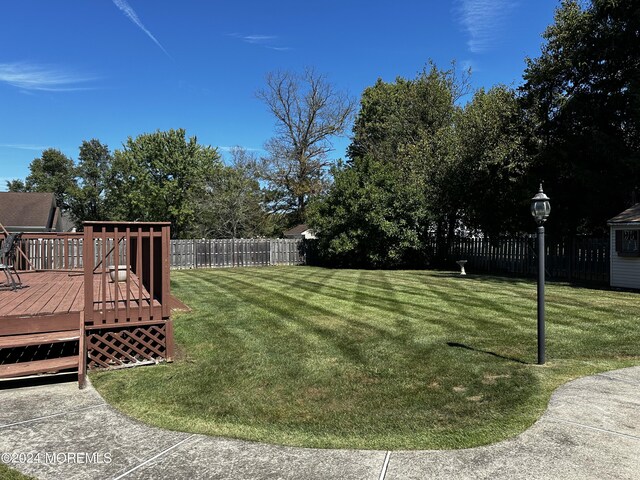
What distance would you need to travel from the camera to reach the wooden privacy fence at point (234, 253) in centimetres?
2480

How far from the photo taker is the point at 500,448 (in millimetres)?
3195

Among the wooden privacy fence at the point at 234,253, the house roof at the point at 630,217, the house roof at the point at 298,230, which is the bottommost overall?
the wooden privacy fence at the point at 234,253

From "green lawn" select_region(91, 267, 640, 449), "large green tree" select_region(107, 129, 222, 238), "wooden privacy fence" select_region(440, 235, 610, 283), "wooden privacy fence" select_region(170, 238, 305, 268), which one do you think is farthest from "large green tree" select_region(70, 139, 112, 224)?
"green lawn" select_region(91, 267, 640, 449)

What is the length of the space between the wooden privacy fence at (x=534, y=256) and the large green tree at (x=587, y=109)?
48.1 inches

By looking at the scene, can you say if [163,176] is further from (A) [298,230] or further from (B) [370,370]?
(B) [370,370]

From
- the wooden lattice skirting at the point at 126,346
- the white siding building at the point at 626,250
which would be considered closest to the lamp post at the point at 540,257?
the wooden lattice skirting at the point at 126,346

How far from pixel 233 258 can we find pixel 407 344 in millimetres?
20823

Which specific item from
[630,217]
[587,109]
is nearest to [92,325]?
[630,217]

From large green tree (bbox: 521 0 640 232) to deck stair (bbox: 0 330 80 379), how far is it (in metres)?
17.4

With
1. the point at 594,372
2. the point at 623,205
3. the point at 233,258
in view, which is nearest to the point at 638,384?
the point at 594,372

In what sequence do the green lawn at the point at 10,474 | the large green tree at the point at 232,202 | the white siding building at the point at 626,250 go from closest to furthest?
the green lawn at the point at 10,474 → the white siding building at the point at 626,250 → the large green tree at the point at 232,202

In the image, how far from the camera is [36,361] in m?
4.84

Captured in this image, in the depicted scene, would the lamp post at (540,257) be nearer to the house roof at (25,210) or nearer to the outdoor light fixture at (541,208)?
the outdoor light fixture at (541,208)

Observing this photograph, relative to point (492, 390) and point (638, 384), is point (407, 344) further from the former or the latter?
point (638, 384)
